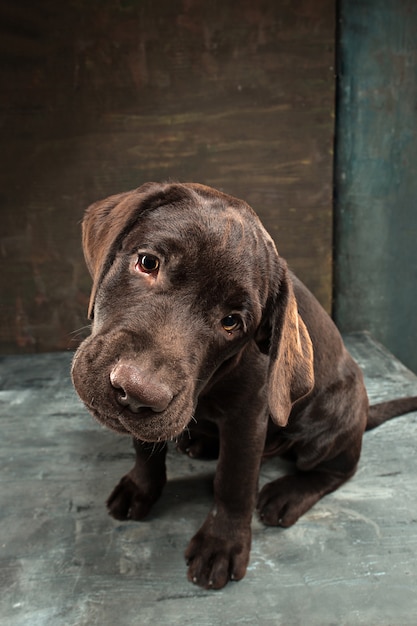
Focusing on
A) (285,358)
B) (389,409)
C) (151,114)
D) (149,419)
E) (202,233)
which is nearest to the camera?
(149,419)

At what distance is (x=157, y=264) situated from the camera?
1812 mm

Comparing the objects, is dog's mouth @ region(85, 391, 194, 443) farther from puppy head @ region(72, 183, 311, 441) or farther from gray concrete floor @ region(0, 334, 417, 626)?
gray concrete floor @ region(0, 334, 417, 626)

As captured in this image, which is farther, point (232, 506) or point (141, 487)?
point (141, 487)

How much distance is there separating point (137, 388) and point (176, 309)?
0.92 ft

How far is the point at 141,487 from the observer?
7.93 ft

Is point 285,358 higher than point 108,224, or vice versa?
point 108,224

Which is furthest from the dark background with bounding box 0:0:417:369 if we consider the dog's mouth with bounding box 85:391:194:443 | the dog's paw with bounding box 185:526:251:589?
the dog's mouth with bounding box 85:391:194:443

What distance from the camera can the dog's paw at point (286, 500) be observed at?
7.82 ft

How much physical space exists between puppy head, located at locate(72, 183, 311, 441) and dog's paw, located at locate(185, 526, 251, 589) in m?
0.54

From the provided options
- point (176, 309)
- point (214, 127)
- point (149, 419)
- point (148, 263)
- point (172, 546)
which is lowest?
point (172, 546)

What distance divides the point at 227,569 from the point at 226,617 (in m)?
0.18

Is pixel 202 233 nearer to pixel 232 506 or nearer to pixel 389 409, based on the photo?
pixel 232 506

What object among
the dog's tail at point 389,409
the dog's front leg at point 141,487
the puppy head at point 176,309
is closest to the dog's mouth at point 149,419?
the puppy head at point 176,309

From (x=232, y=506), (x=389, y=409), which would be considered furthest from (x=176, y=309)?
(x=389, y=409)
